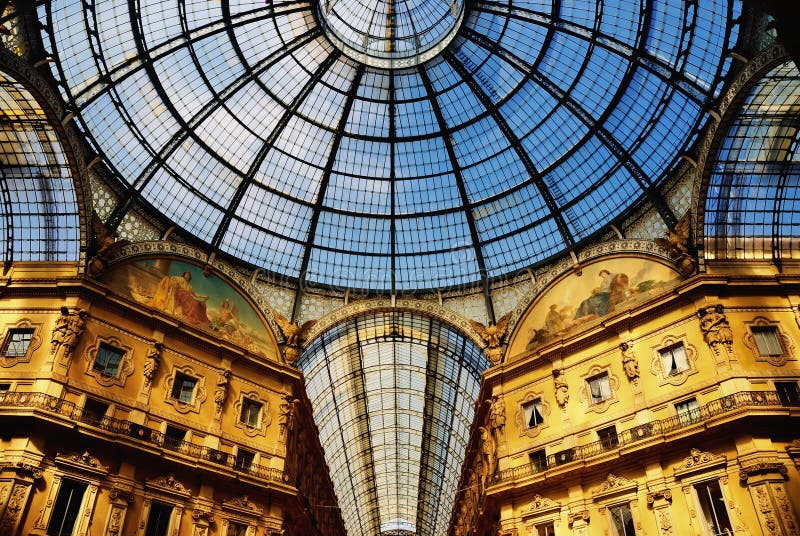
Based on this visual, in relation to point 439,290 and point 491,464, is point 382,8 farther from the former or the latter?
point 491,464

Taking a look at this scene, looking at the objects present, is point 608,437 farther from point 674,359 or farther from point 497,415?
point 497,415

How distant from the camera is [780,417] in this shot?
22.7 metres

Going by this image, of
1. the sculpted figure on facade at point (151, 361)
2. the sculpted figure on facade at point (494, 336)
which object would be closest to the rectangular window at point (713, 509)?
the sculpted figure on facade at point (494, 336)

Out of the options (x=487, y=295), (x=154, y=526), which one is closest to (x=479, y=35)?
(x=487, y=295)

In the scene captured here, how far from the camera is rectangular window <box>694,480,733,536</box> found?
22484 mm

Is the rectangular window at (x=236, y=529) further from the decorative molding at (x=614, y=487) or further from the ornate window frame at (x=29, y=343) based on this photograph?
the decorative molding at (x=614, y=487)

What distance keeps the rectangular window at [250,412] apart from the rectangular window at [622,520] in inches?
705

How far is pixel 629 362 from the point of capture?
28.1 metres

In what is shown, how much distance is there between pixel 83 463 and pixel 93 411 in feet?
8.12

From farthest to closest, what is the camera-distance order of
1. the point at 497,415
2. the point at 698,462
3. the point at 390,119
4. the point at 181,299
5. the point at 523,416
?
the point at 390,119 → the point at 497,415 → the point at 181,299 → the point at 523,416 → the point at 698,462

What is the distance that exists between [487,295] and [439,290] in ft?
11.5

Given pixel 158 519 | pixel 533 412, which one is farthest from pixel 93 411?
pixel 533 412

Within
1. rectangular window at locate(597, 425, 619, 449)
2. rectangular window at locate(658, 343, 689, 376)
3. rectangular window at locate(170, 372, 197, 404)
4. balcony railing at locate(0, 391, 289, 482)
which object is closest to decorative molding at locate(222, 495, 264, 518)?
balcony railing at locate(0, 391, 289, 482)

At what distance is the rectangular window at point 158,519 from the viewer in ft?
82.7
